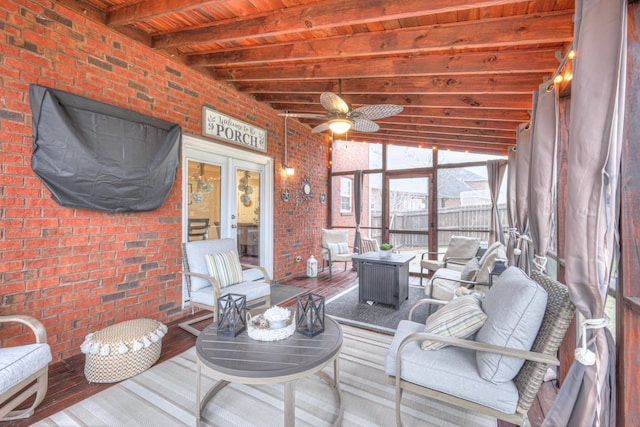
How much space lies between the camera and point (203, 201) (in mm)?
3932

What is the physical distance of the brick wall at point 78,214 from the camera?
2238 mm

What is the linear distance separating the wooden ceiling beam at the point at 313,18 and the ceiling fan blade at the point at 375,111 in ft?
2.56

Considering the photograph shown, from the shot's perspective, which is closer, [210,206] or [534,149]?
[534,149]

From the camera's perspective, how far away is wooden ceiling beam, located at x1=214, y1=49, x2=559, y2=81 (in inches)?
101

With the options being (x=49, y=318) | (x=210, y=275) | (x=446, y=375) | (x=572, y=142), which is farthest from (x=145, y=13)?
(x=446, y=375)

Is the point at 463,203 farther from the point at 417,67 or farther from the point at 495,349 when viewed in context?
the point at 495,349

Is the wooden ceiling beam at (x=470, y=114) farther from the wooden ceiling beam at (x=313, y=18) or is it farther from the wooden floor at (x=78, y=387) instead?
the wooden floor at (x=78, y=387)

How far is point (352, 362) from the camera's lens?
98.8 inches

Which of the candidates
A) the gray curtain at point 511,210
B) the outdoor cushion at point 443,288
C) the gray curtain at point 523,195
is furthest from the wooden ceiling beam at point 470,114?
the outdoor cushion at point 443,288

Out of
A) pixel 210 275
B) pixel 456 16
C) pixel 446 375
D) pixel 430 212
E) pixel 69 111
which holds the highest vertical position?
pixel 456 16

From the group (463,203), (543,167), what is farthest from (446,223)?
(543,167)

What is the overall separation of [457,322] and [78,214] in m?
3.22

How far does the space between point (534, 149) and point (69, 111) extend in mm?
3792

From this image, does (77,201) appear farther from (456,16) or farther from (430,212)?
(430,212)
